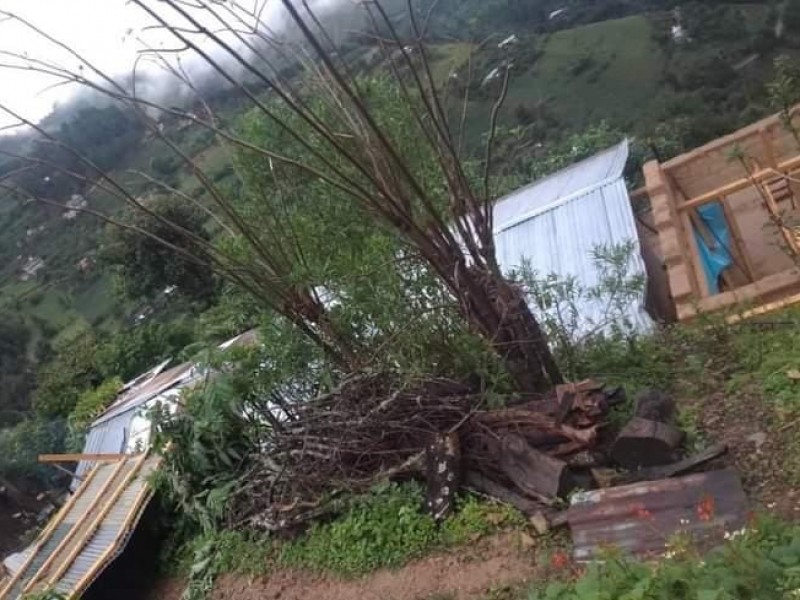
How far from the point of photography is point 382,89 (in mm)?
6551

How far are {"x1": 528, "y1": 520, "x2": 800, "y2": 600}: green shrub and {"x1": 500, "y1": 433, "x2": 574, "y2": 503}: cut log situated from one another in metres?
0.96

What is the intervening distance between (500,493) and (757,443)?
1321 mm

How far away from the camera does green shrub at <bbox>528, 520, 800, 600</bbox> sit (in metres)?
2.48

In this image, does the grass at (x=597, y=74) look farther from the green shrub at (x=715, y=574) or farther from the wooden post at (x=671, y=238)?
the green shrub at (x=715, y=574)

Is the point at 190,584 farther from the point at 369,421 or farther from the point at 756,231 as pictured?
the point at 756,231

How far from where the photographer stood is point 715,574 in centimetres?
263

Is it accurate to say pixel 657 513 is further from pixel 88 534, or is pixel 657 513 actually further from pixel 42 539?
pixel 42 539

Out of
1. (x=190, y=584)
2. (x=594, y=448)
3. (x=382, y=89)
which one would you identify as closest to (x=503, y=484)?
(x=594, y=448)

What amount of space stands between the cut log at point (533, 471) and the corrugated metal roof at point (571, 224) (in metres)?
4.01


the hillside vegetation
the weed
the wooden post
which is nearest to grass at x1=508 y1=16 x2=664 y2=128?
the hillside vegetation

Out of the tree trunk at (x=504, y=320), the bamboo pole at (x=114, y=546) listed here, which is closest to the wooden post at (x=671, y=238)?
the tree trunk at (x=504, y=320)

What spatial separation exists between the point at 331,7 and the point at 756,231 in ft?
21.2

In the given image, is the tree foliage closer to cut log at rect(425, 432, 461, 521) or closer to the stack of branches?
the stack of branches

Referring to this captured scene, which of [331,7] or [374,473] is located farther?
[374,473]
